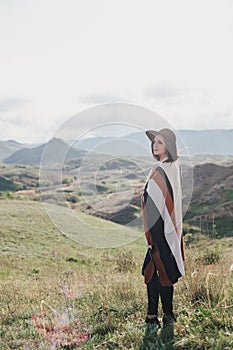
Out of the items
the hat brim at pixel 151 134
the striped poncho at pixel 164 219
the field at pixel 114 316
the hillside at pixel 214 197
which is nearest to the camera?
the field at pixel 114 316

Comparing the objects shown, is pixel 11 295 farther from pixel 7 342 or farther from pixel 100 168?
pixel 100 168

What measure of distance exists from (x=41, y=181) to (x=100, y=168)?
1692 mm

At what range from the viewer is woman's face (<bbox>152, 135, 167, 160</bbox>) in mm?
4754

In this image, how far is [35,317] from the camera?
553 cm

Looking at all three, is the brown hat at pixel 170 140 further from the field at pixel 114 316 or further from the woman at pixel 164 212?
the field at pixel 114 316

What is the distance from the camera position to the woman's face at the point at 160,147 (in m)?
4.75

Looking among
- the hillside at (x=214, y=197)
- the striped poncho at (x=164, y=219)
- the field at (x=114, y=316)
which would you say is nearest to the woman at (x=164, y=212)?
the striped poncho at (x=164, y=219)

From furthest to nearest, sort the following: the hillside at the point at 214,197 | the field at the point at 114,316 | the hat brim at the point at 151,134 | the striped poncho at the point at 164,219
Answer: the hillside at the point at 214,197
the hat brim at the point at 151,134
the striped poncho at the point at 164,219
the field at the point at 114,316

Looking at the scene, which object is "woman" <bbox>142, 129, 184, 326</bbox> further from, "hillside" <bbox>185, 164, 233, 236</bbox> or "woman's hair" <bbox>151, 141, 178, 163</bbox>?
"hillside" <bbox>185, 164, 233, 236</bbox>

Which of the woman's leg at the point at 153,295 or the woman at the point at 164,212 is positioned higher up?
the woman at the point at 164,212

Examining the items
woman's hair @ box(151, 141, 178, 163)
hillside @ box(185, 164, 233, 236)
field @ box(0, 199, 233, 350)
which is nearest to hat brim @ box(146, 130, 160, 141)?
woman's hair @ box(151, 141, 178, 163)

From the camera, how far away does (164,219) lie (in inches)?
185

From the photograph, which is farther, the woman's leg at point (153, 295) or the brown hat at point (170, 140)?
the woman's leg at point (153, 295)

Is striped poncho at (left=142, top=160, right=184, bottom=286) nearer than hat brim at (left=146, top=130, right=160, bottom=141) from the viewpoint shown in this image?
Yes
